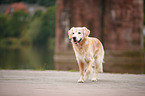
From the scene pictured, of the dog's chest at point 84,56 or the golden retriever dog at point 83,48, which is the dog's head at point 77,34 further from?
the dog's chest at point 84,56

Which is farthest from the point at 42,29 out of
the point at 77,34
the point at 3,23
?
the point at 77,34

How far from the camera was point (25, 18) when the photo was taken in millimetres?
119125

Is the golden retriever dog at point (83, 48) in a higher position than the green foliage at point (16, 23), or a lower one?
higher

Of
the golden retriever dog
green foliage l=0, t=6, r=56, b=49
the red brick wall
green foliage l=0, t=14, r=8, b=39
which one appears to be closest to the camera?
the golden retriever dog

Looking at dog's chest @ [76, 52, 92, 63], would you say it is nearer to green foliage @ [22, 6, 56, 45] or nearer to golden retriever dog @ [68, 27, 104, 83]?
golden retriever dog @ [68, 27, 104, 83]

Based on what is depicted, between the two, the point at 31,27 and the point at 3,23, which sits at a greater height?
the point at 31,27

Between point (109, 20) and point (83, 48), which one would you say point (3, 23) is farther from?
point (83, 48)

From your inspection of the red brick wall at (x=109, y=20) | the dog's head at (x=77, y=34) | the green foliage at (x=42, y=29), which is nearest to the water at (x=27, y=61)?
the red brick wall at (x=109, y=20)

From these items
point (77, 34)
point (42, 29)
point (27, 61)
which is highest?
point (77, 34)

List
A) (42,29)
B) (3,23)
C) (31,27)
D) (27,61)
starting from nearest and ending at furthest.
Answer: (27,61)
(31,27)
(42,29)
(3,23)

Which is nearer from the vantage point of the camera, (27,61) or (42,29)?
(27,61)

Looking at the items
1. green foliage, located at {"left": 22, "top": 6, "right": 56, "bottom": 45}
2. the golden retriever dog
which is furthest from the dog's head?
green foliage, located at {"left": 22, "top": 6, "right": 56, "bottom": 45}

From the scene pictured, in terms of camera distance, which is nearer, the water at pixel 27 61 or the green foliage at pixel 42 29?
the water at pixel 27 61

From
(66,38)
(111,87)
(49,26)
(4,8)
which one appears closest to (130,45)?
(66,38)
